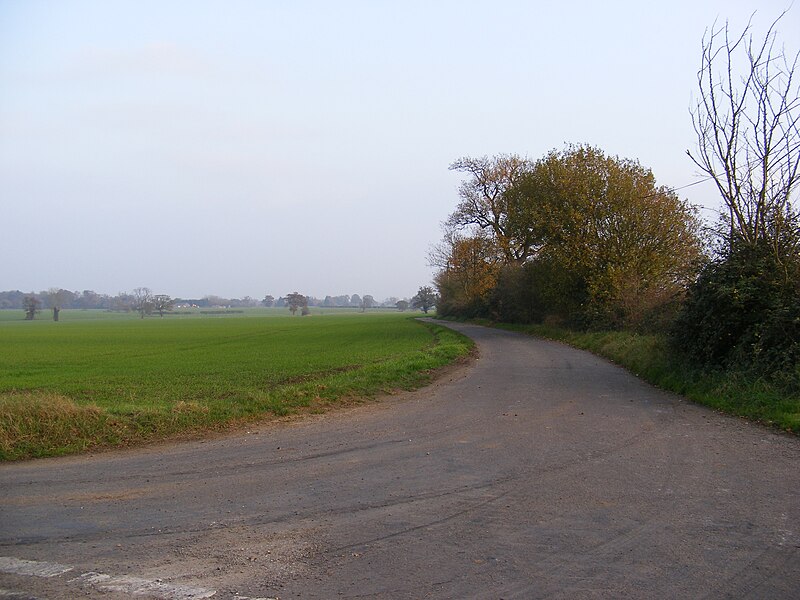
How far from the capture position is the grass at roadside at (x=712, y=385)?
10.2 meters

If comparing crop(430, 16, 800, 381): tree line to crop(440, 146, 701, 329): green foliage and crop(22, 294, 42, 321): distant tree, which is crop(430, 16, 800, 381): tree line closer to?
crop(440, 146, 701, 329): green foliage

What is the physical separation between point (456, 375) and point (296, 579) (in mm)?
13342

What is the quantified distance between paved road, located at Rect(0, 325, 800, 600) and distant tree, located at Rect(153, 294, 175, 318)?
17433 centimetres

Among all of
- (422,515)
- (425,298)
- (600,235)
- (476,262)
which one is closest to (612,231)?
(600,235)

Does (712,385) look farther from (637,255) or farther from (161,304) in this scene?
(161,304)

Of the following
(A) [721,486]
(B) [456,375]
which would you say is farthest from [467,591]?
(B) [456,375]

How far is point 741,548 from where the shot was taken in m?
4.88

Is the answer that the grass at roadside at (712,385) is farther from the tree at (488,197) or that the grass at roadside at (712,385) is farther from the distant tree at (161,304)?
the distant tree at (161,304)

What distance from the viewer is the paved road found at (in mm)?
4383

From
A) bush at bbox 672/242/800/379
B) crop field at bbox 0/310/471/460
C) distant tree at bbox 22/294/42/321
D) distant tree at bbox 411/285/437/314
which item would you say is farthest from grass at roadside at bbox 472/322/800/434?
distant tree at bbox 22/294/42/321

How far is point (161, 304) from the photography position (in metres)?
172

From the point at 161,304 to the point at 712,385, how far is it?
17531 cm

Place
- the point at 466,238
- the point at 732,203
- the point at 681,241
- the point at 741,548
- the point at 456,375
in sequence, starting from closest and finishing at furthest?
the point at 741,548, the point at 732,203, the point at 456,375, the point at 681,241, the point at 466,238

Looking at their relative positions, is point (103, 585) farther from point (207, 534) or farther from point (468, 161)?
point (468, 161)
